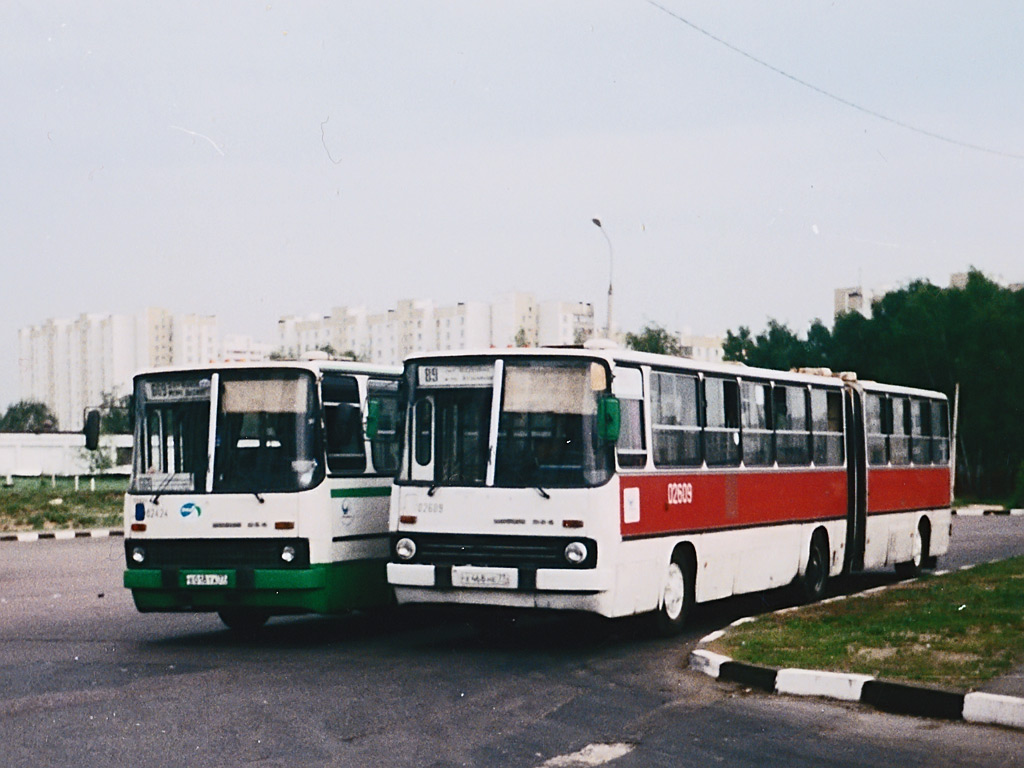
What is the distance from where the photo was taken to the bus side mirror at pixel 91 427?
14109mm

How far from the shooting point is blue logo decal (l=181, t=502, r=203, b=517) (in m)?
13.2

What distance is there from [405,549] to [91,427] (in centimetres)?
344

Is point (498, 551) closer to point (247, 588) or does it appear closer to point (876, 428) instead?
point (247, 588)

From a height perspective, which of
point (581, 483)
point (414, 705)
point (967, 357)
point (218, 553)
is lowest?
point (414, 705)

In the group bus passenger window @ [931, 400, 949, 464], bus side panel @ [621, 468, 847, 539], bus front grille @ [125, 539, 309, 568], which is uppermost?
bus passenger window @ [931, 400, 949, 464]

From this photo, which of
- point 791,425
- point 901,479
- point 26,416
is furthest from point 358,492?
point 26,416

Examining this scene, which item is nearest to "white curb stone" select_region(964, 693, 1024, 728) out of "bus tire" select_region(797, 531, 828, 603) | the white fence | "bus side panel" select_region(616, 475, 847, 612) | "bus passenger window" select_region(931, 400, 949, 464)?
"bus side panel" select_region(616, 475, 847, 612)

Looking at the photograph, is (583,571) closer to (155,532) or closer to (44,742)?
(155,532)

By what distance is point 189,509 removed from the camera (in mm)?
13203

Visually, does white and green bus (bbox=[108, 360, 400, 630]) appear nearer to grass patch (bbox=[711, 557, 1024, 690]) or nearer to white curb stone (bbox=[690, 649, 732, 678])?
white curb stone (bbox=[690, 649, 732, 678])

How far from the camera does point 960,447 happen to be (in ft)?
236

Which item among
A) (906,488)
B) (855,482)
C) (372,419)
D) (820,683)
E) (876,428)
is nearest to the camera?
(820,683)

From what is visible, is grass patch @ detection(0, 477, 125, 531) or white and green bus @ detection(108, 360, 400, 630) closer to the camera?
white and green bus @ detection(108, 360, 400, 630)

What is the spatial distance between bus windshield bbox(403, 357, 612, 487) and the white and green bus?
954mm
